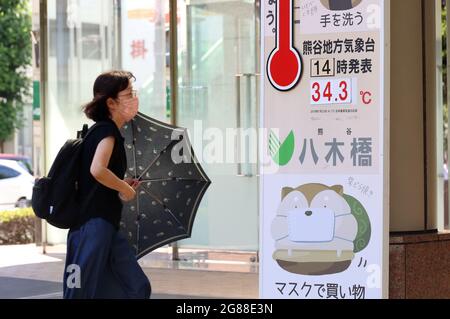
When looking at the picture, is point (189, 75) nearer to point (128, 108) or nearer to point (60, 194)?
point (128, 108)

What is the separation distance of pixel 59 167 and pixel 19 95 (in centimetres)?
2432

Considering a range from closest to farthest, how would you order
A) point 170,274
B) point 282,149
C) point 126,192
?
point 126,192 → point 282,149 → point 170,274

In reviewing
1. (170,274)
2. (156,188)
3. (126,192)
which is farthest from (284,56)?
(170,274)

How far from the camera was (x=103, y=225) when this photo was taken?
4883mm

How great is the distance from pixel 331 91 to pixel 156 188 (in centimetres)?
208

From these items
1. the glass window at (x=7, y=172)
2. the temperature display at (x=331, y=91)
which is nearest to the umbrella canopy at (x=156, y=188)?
the temperature display at (x=331, y=91)

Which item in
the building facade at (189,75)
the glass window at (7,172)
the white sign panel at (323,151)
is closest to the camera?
the white sign panel at (323,151)

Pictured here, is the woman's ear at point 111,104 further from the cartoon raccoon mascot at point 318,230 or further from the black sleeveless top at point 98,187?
the cartoon raccoon mascot at point 318,230

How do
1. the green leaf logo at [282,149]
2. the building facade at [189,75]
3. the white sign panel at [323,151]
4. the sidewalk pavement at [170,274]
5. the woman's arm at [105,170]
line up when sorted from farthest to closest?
the building facade at [189,75]
the sidewalk pavement at [170,274]
the green leaf logo at [282,149]
the white sign panel at [323,151]
the woman's arm at [105,170]

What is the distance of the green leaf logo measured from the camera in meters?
5.23

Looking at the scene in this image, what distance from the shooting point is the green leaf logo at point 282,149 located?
523cm

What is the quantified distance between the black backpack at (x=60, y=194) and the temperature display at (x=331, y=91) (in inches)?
55.5

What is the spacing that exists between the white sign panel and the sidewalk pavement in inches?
109
